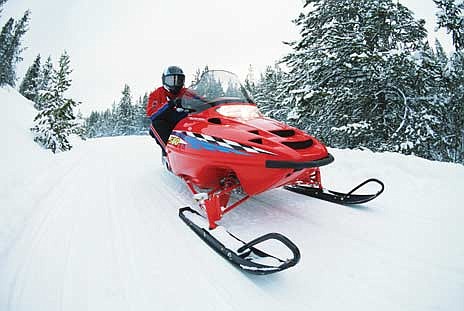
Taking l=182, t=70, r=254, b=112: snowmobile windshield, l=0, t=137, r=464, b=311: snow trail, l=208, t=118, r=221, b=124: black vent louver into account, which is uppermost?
l=182, t=70, r=254, b=112: snowmobile windshield

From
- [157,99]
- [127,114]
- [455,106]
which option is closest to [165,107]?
[157,99]

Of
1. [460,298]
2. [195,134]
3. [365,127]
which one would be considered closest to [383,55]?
[365,127]

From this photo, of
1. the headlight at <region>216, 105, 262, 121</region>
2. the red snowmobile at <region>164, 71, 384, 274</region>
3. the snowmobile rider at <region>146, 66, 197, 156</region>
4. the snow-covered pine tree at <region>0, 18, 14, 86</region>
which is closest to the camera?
the red snowmobile at <region>164, 71, 384, 274</region>

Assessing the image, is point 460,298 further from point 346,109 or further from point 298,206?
point 346,109

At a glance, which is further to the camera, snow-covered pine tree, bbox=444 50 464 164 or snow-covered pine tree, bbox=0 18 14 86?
snow-covered pine tree, bbox=0 18 14 86

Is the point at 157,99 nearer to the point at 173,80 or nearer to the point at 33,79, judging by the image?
the point at 173,80

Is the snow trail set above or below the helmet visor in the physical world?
below

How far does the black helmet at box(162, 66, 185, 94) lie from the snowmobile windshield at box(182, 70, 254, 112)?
1.37 metres

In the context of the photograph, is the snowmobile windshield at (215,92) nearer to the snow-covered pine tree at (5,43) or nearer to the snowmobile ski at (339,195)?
the snowmobile ski at (339,195)

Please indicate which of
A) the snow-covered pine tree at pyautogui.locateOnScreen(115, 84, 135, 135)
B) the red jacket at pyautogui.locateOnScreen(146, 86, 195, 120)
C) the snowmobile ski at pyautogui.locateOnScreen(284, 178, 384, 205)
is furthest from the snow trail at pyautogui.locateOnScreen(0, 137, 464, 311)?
the snow-covered pine tree at pyautogui.locateOnScreen(115, 84, 135, 135)

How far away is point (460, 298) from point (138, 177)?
4.50m

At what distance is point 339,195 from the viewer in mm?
2893

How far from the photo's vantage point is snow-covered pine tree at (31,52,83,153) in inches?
410

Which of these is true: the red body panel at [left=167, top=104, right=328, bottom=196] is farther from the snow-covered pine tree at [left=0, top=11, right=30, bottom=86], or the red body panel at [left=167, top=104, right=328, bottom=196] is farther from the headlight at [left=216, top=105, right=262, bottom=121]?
the snow-covered pine tree at [left=0, top=11, right=30, bottom=86]
